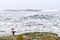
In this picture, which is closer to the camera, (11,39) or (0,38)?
(11,39)

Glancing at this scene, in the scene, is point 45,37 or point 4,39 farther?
point 4,39

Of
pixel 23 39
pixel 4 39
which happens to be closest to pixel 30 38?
pixel 23 39

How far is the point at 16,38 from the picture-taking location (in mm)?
12828

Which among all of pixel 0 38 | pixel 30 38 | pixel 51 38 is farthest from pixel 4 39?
pixel 51 38

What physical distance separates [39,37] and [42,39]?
2.50 ft

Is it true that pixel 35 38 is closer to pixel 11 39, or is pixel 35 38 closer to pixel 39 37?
pixel 39 37

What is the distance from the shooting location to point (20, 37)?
42.4 ft

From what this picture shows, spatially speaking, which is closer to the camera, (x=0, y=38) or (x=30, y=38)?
(x=30, y=38)

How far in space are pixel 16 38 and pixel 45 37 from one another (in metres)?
1.45

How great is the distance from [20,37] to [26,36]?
1.93 feet

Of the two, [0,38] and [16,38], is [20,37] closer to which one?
[16,38]

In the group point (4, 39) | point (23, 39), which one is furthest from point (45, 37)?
point (4, 39)

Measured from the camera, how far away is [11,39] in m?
12.8

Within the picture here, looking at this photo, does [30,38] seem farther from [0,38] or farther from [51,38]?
[0,38]
